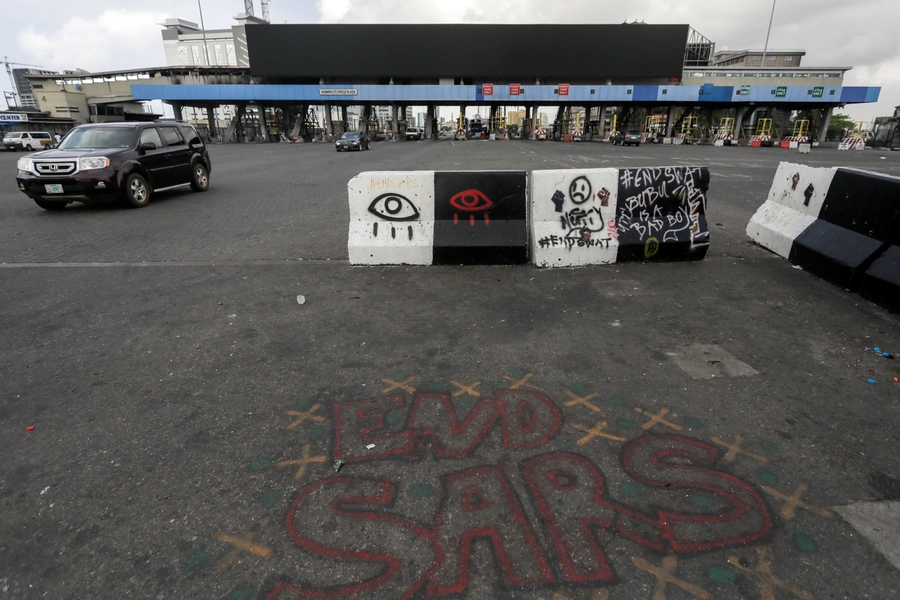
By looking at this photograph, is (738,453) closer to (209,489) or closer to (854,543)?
(854,543)

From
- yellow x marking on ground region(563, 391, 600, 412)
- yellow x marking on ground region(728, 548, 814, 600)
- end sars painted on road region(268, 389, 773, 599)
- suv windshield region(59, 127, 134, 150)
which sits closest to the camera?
yellow x marking on ground region(728, 548, 814, 600)

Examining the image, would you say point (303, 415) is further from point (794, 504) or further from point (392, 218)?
point (392, 218)

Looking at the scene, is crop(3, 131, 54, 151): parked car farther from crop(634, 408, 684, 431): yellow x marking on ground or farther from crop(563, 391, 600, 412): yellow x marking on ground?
crop(634, 408, 684, 431): yellow x marking on ground

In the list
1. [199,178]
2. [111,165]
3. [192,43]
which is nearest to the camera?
[111,165]

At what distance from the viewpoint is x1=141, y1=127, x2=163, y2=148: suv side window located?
1138cm

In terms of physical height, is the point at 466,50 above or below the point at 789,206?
above

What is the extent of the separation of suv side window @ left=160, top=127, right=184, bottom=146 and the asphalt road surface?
7689 mm

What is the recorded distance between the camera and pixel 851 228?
5.61 m

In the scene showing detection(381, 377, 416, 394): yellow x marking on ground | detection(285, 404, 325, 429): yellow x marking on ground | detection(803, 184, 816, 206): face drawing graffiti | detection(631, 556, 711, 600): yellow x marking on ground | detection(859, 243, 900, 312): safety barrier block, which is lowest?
detection(631, 556, 711, 600): yellow x marking on ground

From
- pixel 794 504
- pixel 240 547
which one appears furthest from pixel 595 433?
pixel 240 547

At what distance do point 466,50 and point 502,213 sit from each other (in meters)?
68.1

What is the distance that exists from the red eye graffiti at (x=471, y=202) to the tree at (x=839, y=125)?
3772 inches

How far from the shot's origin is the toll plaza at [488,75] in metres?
60.8

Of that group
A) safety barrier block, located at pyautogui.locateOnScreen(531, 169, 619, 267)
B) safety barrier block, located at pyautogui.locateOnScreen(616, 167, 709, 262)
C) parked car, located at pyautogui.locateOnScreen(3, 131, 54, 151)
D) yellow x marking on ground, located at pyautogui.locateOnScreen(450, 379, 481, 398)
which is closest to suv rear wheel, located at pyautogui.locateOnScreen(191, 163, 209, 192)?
safety barrier block, located at pyautogui.locateOnScreen(531, 169, 619, 267)
